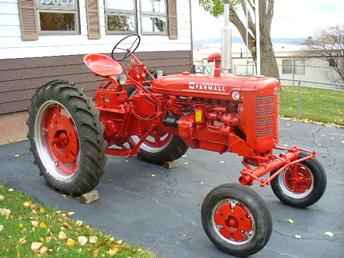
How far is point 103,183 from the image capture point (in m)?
5.16

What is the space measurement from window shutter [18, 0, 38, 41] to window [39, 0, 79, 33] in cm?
20

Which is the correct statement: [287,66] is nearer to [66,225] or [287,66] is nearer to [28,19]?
[28,19]

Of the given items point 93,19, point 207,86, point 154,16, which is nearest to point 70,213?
point 207,86

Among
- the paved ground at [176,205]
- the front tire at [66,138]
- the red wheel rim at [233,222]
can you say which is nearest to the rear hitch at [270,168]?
the red wheel rim at [233,222]

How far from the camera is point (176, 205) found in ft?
15.0

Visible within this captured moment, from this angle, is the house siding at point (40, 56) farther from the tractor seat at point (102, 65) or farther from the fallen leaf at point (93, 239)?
the fallen leaf at point (93, 239)

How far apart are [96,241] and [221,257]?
1.01 metres

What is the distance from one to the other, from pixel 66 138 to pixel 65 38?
10.2 feet

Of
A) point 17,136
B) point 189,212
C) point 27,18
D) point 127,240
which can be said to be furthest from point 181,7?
point 127,240

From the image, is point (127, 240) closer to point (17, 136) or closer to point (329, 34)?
point (17, 136)

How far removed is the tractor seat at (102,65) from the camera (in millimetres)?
4894

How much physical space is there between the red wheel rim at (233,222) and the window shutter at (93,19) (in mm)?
5002

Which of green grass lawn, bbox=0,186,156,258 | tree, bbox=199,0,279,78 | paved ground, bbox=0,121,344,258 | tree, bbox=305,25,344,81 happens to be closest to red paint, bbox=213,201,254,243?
paved ground, bbox=0,121,344,258

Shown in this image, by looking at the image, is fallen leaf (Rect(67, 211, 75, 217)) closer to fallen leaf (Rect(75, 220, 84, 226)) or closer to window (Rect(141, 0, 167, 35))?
fallen leaf (Rect(75, 220, 84, 226))
